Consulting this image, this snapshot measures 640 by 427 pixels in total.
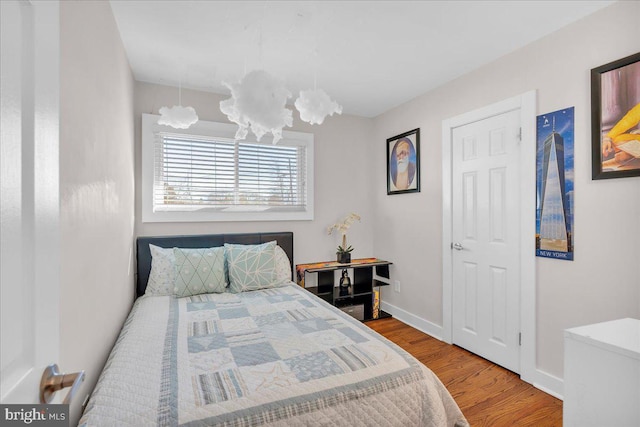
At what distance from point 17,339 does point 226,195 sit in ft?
9.13

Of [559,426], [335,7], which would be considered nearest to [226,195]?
[335,7]

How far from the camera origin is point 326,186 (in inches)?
148

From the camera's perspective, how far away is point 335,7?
1.88 meters

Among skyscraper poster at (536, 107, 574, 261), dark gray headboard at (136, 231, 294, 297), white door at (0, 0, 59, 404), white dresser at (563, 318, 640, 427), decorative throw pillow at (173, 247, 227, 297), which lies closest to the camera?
white door at (0, 0, 59, 404)

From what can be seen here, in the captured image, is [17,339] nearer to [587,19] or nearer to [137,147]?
[137,147]

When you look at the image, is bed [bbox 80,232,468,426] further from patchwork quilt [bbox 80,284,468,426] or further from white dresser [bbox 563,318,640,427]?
white dresser [bbox 563,318,640,427]

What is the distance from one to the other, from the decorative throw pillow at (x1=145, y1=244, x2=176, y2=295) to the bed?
0.57m

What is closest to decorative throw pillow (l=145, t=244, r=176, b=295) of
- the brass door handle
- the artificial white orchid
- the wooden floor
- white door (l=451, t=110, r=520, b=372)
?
the artificial white orchid

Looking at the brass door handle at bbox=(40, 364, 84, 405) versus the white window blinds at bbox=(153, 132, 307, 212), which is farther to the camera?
the white window blinds at bbox=(153, 132, 307, 212)

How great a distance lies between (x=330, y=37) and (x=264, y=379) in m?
2.16

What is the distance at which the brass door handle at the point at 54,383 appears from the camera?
624mm

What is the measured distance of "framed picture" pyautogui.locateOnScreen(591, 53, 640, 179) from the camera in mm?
1710

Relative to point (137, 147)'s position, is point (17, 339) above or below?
below

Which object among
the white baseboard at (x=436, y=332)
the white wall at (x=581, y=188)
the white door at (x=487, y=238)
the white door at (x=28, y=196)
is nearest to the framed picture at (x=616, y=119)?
the white wall at (x=581, y=188)
